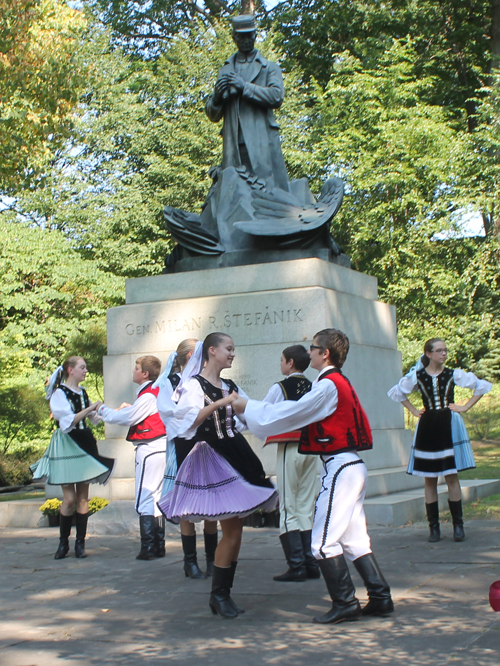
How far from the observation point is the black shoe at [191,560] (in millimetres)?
6191

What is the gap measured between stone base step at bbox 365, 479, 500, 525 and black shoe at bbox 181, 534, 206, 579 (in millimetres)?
2500

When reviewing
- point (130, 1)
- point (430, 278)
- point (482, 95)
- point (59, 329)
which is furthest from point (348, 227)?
point (130, 1)

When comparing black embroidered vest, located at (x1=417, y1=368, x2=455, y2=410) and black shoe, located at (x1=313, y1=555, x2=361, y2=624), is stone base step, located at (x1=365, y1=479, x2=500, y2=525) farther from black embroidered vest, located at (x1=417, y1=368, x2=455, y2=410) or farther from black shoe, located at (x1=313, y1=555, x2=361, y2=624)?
black shoe, located at (x1=313, y1=555, x2=361, y2=624)

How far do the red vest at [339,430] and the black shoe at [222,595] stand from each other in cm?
90

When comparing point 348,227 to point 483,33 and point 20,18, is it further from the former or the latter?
point 20,18

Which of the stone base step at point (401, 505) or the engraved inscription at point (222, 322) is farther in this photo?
the engraved inscription at point (222, 322)

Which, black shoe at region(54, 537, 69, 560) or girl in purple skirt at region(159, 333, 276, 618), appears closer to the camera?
girl in purple skirt at region(159, 333, 276, 618)

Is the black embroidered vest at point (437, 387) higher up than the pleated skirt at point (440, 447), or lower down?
higher up

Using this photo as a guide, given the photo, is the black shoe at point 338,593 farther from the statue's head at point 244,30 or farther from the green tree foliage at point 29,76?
the green tree foliage at point 29,76

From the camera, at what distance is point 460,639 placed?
419 centimetres

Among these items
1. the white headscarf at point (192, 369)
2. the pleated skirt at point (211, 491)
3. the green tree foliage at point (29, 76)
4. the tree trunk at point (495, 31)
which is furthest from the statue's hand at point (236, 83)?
the tree trunk at point (495, 31)

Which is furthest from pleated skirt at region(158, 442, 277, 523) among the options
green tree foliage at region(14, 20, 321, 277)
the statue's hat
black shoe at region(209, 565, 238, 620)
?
green tree foliage at region(14, 20, 321, 277)

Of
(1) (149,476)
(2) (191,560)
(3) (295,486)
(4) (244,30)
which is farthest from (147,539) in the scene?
(4) (244,30)

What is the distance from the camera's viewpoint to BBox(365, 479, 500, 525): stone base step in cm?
816
